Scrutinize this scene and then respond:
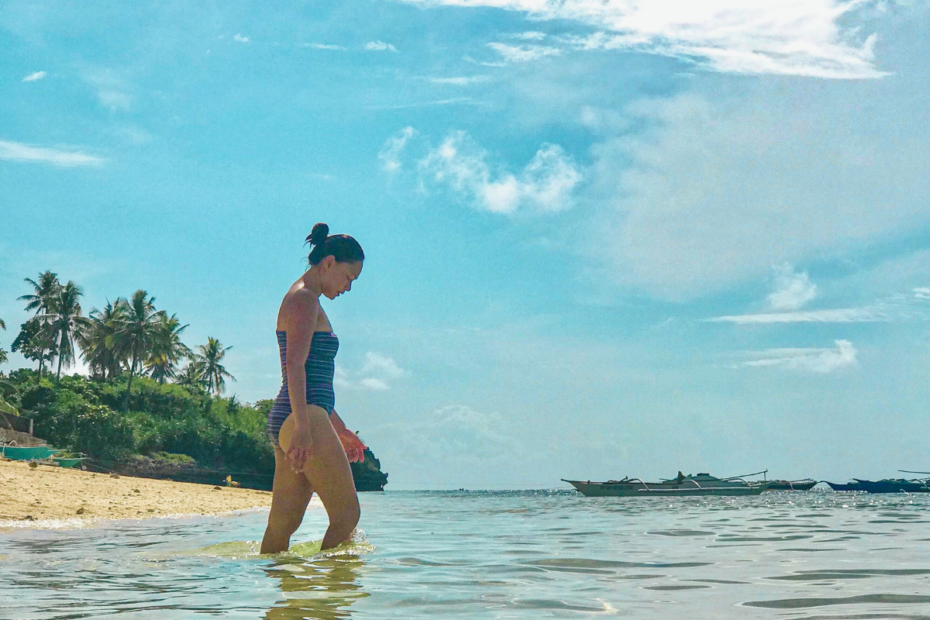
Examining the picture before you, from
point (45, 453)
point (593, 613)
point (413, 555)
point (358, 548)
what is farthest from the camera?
point (45, 453)

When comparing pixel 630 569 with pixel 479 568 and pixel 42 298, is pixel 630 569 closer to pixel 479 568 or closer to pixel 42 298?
pixel 479 568

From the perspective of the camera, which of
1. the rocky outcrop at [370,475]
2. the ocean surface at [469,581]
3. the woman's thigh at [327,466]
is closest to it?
the ocean surface at [469,581]

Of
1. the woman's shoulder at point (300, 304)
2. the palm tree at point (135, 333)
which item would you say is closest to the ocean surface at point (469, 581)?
the woman's shoulder at point (300, 304)

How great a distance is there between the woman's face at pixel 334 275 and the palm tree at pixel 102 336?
64.1 meters

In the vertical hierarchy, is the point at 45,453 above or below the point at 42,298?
below

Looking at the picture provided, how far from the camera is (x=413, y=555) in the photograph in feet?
19.4

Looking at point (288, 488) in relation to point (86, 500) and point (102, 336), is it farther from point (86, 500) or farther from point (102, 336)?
point (102, 336)

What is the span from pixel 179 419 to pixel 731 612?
6845 cm

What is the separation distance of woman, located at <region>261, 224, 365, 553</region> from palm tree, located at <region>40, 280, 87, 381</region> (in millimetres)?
66670

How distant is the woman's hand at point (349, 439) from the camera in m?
5.22

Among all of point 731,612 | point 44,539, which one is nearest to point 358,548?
point 731,612

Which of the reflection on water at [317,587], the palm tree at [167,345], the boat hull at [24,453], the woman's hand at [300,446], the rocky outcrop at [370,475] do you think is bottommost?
the rocky outcrop at [370,475]

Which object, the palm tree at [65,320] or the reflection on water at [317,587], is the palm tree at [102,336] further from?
the reflection on water at [317,587]

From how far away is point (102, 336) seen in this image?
65.1m
